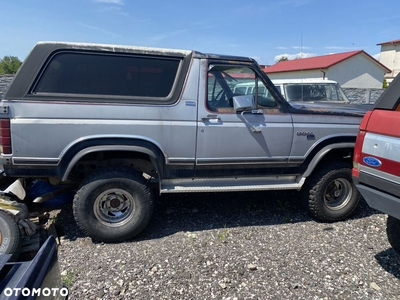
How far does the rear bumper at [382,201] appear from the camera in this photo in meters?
2.30

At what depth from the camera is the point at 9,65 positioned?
44.4 meters

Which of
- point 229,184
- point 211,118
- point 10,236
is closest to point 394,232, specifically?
point 229,184

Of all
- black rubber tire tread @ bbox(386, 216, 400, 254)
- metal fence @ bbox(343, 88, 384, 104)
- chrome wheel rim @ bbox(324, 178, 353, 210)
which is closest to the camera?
black rubber tire tread @ bbox(386, 216, 400, 254)

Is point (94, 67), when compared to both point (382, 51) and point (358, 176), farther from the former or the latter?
point (382, 51)

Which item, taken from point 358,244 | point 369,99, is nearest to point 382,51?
point 369,99

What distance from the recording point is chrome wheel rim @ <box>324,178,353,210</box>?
3.90 m

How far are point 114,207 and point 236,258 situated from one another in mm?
1467

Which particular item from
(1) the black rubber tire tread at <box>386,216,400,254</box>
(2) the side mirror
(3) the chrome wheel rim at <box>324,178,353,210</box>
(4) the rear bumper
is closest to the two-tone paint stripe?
(4) the rear bumper

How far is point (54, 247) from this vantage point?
1.52 m

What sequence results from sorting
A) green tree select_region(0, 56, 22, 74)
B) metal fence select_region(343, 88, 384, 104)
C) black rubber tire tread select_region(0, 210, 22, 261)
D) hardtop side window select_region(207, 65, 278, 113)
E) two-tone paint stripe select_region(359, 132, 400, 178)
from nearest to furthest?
two-tone paint stripe select_region(359, 132, 400, 178) → black rubber tire tread select_region(0, 210, 22, 261) → hardtop side window select_region(207, 65, 278, 113) → metal fence select_region(343, 88, 384, 104) → green tree select_region(0, 56, 22, 74)

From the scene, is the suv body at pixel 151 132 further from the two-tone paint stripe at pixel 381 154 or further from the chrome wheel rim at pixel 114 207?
the two-tone paint stripe at pixel 381 154

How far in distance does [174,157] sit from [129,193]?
64cm

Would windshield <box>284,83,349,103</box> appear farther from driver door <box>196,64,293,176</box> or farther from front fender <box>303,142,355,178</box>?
driver door <box>196,64,293,176</box>

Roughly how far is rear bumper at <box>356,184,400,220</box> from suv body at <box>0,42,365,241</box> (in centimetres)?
115
